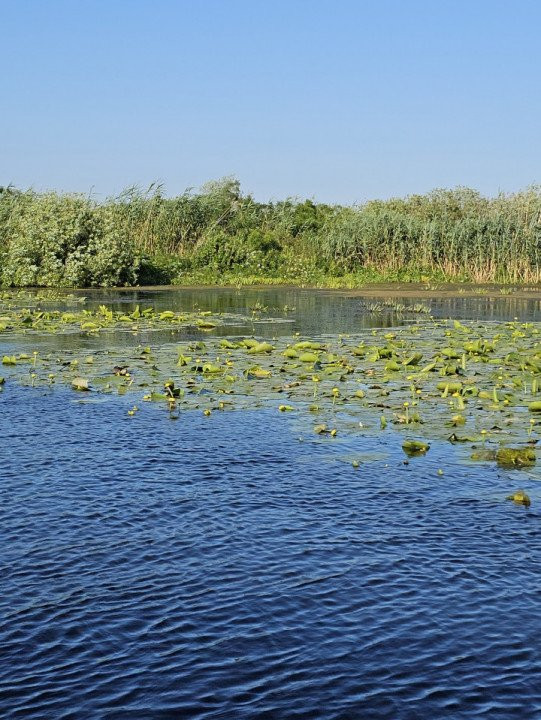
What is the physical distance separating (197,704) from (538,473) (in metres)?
6.70

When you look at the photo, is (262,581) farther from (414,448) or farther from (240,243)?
(240,243)

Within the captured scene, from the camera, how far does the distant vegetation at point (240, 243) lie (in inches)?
1976

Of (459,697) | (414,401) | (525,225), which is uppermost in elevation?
(525,225)

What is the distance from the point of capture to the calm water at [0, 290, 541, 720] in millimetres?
6012

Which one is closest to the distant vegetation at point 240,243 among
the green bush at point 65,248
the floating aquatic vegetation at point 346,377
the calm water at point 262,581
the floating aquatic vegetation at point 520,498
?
the green bush at point 65,248

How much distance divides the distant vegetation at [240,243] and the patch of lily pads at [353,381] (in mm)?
26741

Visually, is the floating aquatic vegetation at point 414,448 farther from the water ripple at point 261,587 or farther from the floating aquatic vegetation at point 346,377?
the floating aquatic vegetation at point 346,377

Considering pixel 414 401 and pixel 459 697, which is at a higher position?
pixel 414 401

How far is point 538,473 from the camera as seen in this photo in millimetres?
11281

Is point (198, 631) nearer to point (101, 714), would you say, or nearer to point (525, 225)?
point (101, 714)

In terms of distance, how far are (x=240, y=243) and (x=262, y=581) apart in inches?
2174

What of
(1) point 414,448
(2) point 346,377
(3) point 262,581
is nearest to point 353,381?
(2) point 346,377

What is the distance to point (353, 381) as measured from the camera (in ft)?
58.1

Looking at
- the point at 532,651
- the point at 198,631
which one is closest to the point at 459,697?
the point at 532,651
